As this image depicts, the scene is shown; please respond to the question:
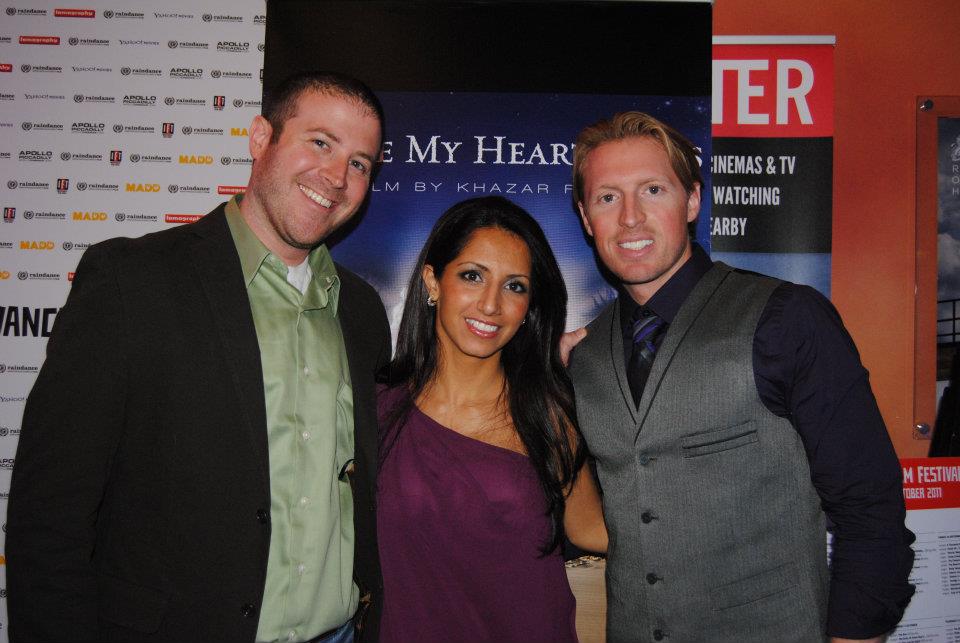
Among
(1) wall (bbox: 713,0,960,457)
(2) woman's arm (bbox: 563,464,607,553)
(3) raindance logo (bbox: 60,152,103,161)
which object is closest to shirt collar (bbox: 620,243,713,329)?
(2) woman's arm (bbox: 563,464,607,553)

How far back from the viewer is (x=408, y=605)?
6.72 ft

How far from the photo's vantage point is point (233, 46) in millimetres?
3277

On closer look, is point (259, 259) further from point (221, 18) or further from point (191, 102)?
point (221, 18)

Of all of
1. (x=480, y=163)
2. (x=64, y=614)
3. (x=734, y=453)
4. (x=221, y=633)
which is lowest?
(x=221, y=633)

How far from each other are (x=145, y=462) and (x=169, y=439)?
3.4 inches

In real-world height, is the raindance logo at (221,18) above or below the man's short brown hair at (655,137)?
above

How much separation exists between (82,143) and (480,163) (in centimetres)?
217

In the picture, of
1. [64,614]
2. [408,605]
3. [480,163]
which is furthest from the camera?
[480,163]

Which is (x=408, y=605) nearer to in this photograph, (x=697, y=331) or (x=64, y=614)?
(x=64, y=614)

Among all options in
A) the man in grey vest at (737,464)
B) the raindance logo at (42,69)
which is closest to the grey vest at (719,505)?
the man in grey vest at (737,464)

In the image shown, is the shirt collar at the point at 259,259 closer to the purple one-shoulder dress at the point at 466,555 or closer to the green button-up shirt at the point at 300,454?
the green button-up shirt at the point at 300,454

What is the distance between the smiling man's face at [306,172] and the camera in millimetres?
1863

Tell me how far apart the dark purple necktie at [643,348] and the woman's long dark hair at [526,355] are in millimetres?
460

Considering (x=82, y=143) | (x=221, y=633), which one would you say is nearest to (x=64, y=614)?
(x=221, y=633)
